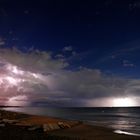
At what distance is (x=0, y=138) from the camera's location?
2022 cm

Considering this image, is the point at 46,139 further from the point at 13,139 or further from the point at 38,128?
the point at 38,128

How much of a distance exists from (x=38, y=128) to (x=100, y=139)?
7.62 meters

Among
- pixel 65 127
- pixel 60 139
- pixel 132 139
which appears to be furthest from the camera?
pixel 65 127

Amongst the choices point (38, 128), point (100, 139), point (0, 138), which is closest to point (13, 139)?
point (0, 138)

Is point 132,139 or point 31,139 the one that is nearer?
point 31,139

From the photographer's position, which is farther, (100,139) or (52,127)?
(52,127)

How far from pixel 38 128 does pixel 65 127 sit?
30.6 feet

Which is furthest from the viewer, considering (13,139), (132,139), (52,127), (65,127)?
(65,127)

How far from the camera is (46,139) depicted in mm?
20812

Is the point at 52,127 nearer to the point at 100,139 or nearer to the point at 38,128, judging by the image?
the point at 38,128

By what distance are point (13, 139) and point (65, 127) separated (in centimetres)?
2042

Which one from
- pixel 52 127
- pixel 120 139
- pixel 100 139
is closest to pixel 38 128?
pixel 52 127

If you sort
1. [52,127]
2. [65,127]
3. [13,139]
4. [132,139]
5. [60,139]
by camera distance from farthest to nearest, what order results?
[65,127]
[52,127]
[132,139]
[60,139]
[13,139]

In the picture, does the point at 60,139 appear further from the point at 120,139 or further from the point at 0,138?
the point at 120,139
